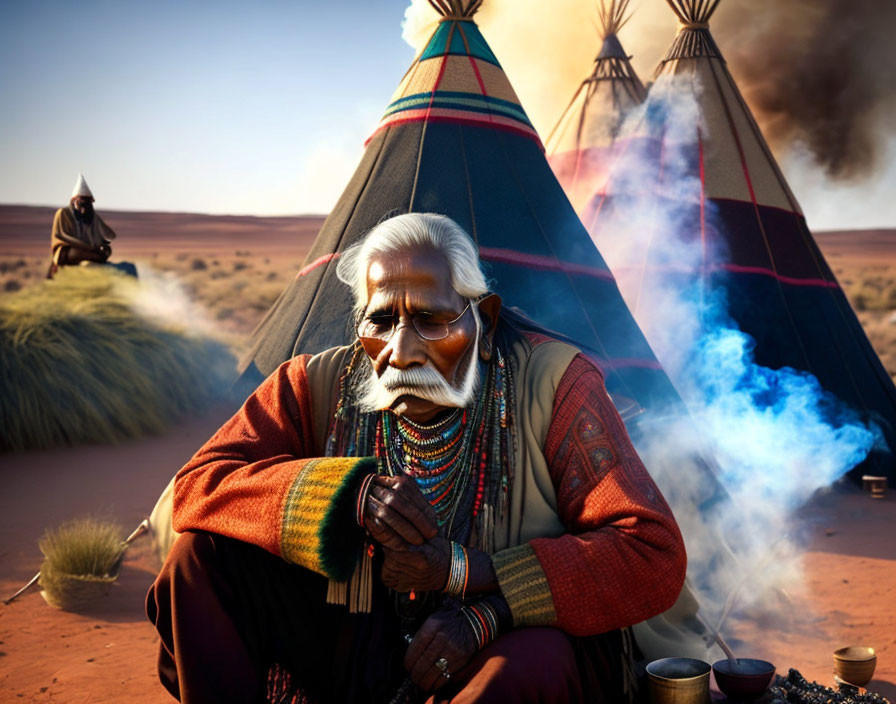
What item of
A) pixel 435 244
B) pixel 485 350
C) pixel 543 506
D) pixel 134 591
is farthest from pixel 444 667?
pixel 134 591

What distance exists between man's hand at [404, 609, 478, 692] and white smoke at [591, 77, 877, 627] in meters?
2.64

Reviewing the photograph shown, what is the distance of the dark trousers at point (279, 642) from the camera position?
6.33 feet

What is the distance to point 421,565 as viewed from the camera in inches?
77.3

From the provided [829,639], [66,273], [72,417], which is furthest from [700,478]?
[66,273]

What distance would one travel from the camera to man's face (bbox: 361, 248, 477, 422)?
7.32 ft

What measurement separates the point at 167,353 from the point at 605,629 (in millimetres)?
6821

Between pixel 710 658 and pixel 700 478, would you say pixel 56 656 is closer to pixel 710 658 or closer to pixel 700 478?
pixel 710 658

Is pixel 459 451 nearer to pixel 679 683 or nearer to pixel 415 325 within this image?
pixel 415 325

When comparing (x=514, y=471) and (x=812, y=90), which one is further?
(x=812, y=90)

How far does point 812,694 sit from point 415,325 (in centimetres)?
169

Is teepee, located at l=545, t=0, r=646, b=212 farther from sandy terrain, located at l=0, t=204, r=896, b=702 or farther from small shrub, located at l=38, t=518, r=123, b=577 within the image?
small shrub, located at l=38, t=518, r=123, b=577

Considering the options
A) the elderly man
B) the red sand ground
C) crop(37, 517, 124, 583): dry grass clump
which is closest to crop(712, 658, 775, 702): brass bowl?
the elderly man

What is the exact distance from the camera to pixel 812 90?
9320 mm

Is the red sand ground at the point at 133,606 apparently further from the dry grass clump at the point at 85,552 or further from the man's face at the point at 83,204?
the man's face at the point at 83,204
